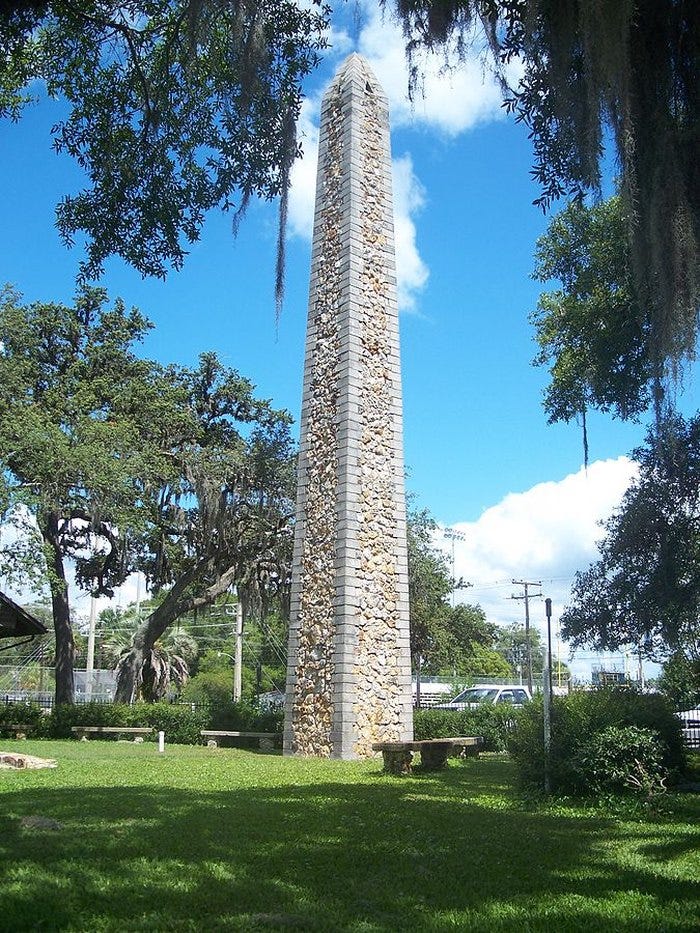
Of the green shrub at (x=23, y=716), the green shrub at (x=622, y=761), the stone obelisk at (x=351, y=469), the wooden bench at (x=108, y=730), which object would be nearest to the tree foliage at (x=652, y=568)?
the stone obelisk at (x=351, y=469)

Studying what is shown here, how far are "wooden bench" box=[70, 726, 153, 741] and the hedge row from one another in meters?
0.28

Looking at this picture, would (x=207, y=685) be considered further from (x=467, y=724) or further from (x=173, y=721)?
(x=467, y=724)

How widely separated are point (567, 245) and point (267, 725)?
13.8m

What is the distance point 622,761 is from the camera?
982 centimetres

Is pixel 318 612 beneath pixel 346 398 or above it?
beneath

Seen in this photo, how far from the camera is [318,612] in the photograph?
17062mm

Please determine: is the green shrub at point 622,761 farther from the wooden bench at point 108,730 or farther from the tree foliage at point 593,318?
the wooden bench at point 108,730

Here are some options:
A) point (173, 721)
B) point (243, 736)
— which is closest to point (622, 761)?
point (243, 736)

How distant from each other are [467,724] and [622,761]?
10524 mm

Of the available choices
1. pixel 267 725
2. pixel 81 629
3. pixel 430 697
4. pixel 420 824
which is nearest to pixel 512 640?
pixel 81 629

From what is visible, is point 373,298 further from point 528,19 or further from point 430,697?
point 430,697

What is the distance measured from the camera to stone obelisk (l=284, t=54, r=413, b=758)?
54.4ft

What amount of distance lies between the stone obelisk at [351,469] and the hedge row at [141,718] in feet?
21.3

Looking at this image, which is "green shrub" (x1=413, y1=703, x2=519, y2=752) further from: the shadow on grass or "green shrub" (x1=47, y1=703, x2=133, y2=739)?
the shadow on grass
